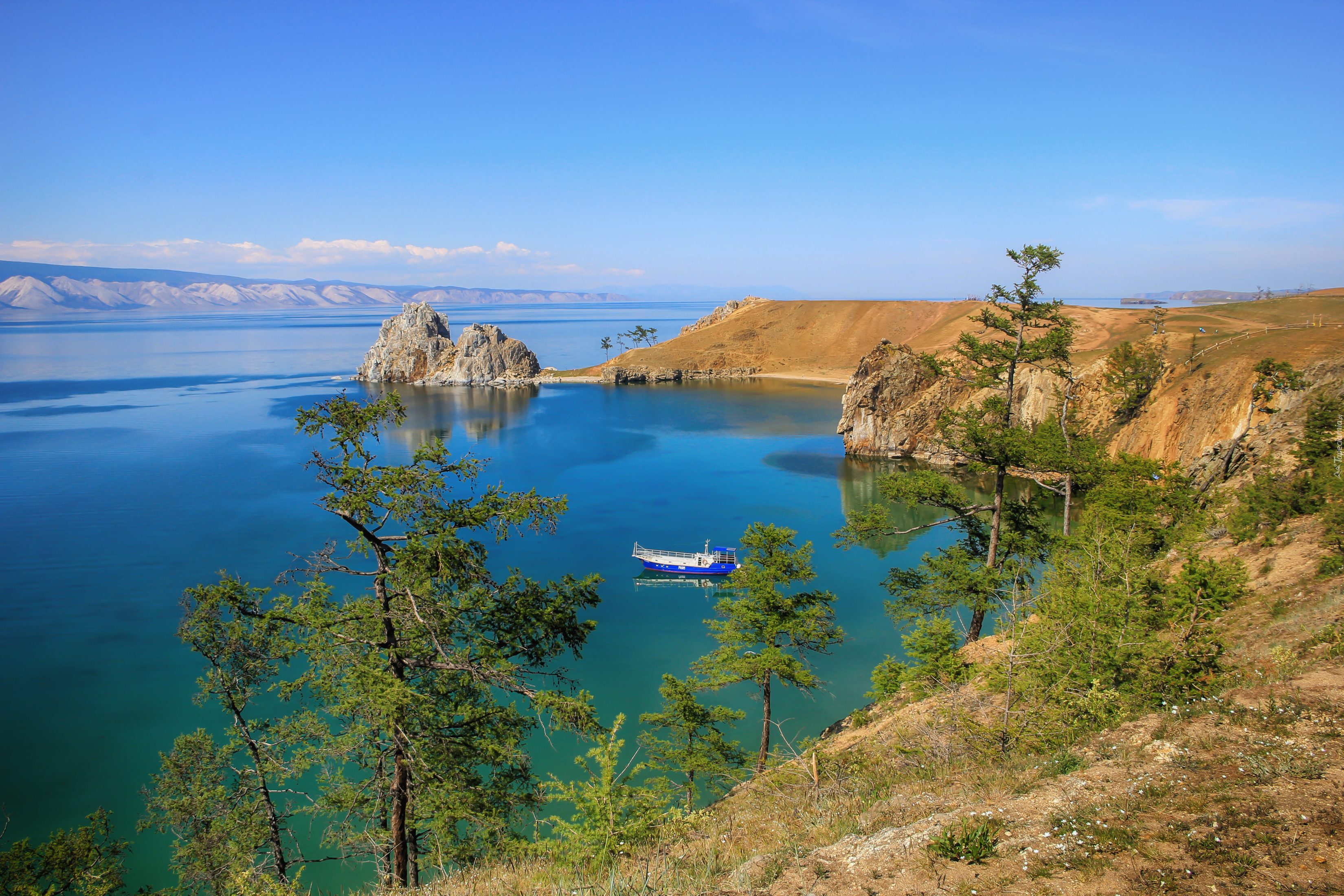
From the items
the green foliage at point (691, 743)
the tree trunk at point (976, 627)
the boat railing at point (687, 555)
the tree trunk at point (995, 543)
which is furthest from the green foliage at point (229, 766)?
the boat railing at point (687, 555)

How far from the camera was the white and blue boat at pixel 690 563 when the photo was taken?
33.8 metres

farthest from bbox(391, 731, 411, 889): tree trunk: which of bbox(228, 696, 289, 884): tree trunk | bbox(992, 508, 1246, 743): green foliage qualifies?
bbox(992, 508, 1246, 743): green foliage

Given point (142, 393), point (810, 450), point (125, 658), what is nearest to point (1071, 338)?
point (125, 658)

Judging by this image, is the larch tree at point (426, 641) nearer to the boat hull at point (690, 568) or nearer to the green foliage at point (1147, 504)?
the green foliage at point (1147, 504)

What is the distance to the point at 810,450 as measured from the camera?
210 ft

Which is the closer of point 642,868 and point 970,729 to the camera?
point 642,868

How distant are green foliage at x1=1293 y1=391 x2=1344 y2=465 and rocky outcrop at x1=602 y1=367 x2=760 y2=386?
102070 mm

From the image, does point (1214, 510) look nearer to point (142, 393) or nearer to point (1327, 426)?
point (1327, 426)

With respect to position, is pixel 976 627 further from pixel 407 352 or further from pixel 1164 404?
Answer: pixel 407 352

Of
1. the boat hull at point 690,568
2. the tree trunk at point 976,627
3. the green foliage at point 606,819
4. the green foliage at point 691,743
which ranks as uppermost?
the green foliage at point 606,819

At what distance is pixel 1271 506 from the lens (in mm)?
19234

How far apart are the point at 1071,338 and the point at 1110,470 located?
558cm

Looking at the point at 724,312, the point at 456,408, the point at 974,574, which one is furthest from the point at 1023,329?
the point at 724,312

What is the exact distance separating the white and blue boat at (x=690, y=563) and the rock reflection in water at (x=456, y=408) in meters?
32.3
